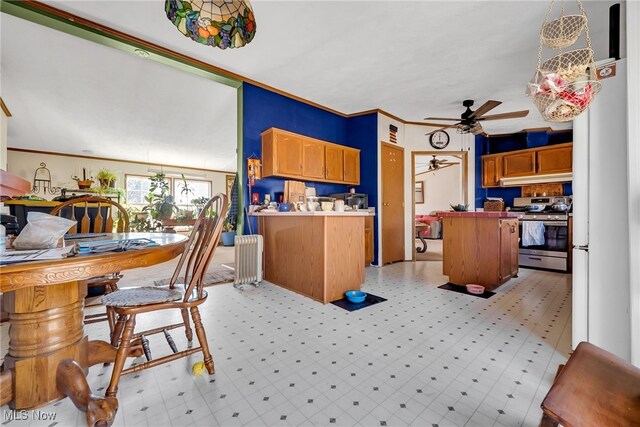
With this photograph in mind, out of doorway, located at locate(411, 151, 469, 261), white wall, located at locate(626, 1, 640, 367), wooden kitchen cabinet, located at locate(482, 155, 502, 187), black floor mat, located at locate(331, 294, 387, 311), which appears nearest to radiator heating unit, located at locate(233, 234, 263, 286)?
black floor mat, located at locate(331, 294, 387, 311)

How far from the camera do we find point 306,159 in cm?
434

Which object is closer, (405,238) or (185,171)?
(405,238)

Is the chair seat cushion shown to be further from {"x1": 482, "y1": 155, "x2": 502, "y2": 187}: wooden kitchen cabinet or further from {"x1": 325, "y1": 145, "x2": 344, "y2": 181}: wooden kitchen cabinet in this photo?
{"x1": 482, "y1": 155, "x2": 502, "y2": 187}: wooden kitchen cabinet

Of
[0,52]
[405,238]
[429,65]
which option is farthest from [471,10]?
[0,52]

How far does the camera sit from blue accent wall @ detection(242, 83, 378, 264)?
3.97 meters

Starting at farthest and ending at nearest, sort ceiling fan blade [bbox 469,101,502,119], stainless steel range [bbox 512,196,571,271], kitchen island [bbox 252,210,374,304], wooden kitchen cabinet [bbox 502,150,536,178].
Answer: wooden kitchen cabinet [bbox 502,150,536,178], stainless steel range [bbox 512,196,571,271], ceiling fan blade [bbox 469,101,502,119], kitchen island [bbox 252,210,374,304]

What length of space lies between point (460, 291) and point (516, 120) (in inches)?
165

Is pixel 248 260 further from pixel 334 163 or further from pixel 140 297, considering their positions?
pixel 334 163

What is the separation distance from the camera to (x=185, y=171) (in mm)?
10047

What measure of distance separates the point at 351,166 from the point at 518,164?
12.6 ft

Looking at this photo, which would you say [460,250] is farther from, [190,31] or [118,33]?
[118,33]

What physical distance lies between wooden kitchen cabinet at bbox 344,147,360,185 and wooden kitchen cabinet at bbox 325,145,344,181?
11 centimetres

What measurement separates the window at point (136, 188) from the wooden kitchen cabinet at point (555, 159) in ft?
37.5

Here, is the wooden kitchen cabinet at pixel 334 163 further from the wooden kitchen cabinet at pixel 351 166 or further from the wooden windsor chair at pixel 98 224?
the wooden windsor chair at pixel 98 224
